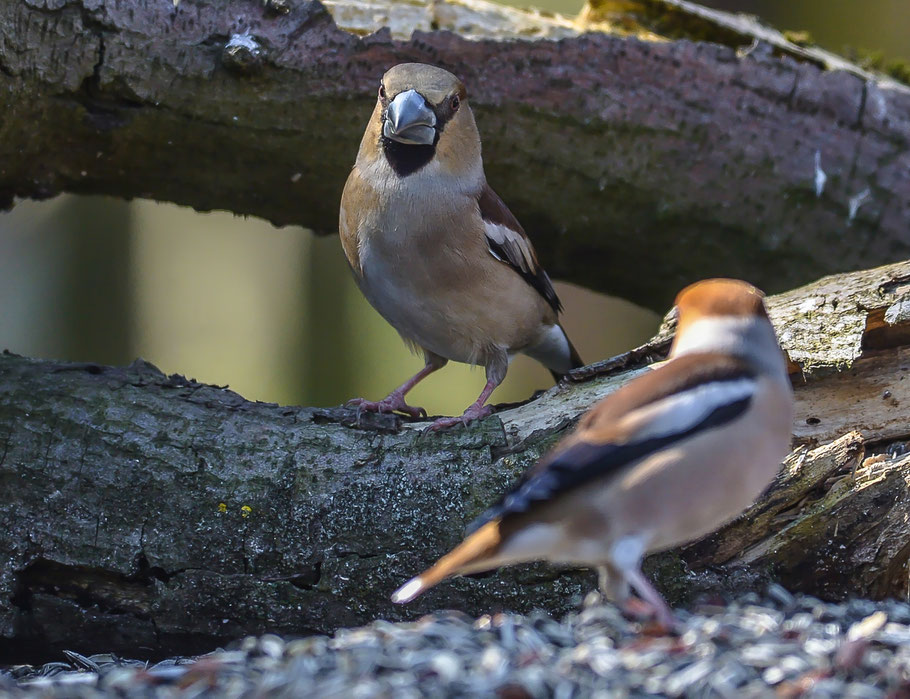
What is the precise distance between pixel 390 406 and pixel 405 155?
1.08m

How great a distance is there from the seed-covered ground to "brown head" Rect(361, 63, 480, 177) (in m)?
2.13

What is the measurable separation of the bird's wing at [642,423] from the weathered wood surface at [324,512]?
1.00 metres

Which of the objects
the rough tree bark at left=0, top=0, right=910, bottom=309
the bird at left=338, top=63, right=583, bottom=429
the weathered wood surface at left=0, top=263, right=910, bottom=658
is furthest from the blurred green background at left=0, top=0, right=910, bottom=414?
the weathered wood surface at left=0, top=263, right=910, bottom=658

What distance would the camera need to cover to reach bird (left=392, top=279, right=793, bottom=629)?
8.07ft

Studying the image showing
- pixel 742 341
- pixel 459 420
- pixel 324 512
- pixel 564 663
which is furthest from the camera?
pixel 459 420

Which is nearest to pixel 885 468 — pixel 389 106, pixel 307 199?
pixel 389 106

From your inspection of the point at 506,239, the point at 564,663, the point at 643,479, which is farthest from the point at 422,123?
the point at 564,663

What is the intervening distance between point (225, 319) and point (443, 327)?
24.1ft

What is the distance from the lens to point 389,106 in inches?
159

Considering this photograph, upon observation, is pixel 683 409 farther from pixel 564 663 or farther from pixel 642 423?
pixel 564 663

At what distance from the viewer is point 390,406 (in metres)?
4.45

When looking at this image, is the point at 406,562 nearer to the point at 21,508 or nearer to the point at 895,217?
the point at 21,508

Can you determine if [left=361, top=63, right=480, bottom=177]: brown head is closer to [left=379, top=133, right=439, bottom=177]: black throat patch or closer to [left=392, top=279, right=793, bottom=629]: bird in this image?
[left=379, top=133, right=439, bottom=177]: black throat patch

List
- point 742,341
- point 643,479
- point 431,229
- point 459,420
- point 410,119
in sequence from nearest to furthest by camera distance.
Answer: point 643,479 < point 742,341 < point 459,420 < point 410,119 < point 431,229
